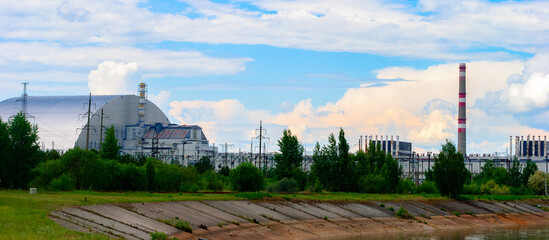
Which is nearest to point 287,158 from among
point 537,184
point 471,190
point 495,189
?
point 471,190

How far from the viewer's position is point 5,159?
4806 centimetres

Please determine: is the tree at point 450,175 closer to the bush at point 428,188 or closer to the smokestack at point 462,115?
the bush at point 428,188

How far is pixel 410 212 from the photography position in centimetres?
5628

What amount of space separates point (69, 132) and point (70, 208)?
11120 cm

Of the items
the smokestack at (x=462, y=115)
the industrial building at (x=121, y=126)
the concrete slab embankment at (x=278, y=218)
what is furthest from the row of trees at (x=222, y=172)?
the industrial building at (x=121, y=126)

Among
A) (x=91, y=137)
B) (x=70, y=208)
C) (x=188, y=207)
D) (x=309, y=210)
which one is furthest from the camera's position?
(x=91, y=137)

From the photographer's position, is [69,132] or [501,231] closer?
[501,231]

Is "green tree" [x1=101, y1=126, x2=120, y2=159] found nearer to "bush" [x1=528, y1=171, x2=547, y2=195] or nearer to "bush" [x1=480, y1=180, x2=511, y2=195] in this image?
"bush" [x1=480, y1=180, x2=511, y2=195]

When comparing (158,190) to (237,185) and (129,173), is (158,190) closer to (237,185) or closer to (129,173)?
(129,173)

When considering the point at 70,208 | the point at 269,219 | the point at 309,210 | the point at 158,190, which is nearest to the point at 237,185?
the point at 158,190

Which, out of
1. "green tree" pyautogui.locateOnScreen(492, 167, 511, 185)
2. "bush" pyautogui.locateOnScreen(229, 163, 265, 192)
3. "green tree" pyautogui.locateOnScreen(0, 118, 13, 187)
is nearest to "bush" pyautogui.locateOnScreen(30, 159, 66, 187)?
"green tree" pyautogui.locateOnScreen(0, 118, 13, 187)

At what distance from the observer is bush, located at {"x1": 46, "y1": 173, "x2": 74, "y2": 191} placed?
1841 inches

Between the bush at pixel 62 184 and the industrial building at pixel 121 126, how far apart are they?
8522 cm

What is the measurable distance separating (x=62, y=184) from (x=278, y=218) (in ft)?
54.9
